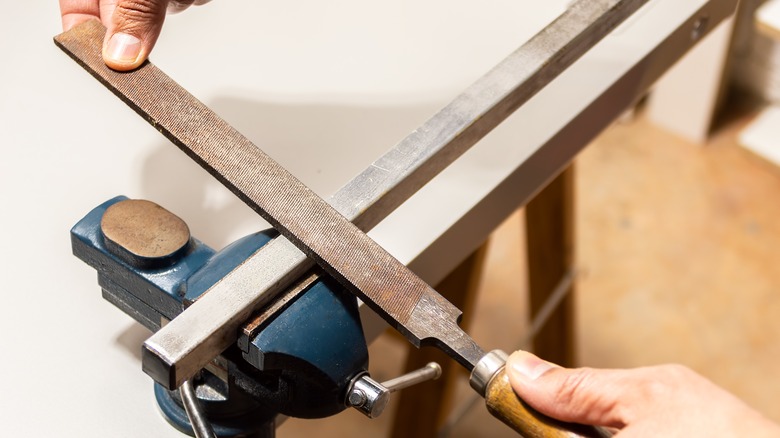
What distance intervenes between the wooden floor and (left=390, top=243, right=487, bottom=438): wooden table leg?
1.26 ft

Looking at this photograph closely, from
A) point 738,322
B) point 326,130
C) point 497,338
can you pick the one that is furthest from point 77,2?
point 738,322

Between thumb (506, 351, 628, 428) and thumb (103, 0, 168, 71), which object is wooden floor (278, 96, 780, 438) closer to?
thumb (103, 0, 168, 71)

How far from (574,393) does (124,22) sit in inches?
23.1

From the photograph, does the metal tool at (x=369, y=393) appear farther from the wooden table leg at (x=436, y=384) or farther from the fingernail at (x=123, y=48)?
the wooden table leg at (x=436, y=384)

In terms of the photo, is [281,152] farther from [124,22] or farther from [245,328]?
[245,328]

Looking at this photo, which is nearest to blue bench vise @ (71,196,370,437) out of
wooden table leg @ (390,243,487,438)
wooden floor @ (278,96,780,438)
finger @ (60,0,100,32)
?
finger @ (60,0,100,32)

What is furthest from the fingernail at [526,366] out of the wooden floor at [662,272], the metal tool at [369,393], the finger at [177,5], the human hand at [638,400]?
the wooden floor at [662,272]

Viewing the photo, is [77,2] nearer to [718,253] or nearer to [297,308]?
[297,308]

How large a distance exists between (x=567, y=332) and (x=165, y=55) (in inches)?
40.5

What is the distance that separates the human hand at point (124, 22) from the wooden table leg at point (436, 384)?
0.64m

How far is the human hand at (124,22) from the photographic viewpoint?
92 centimetres

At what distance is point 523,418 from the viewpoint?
756 millimetres

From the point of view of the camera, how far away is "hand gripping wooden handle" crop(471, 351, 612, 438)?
0.75 meters

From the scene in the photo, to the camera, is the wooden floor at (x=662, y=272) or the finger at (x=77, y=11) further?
the wooden floor at (x=662, y=272)
